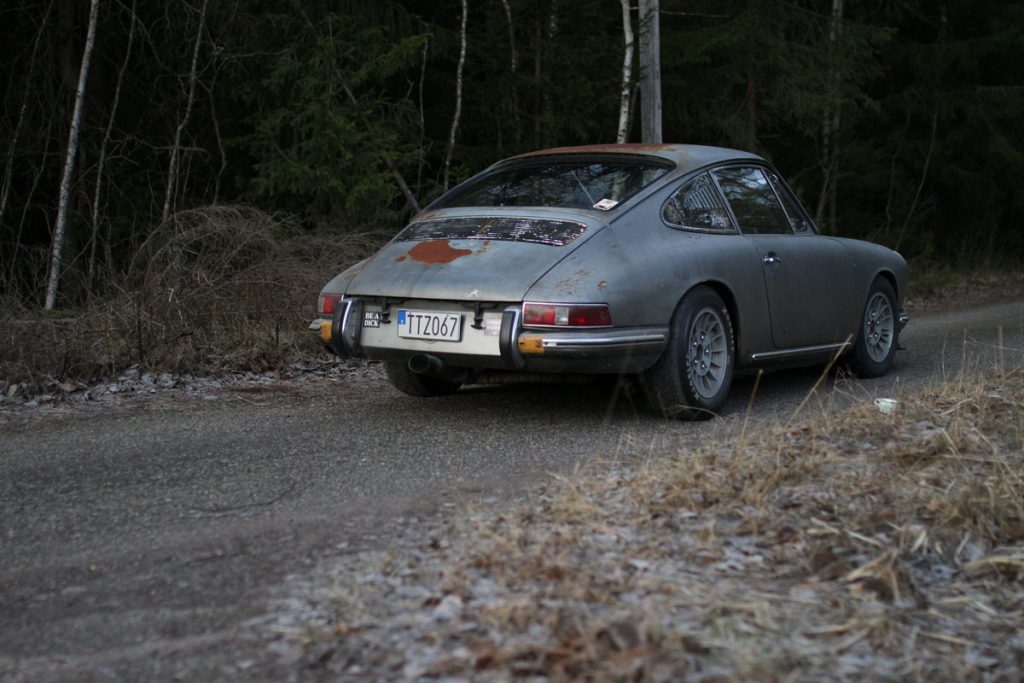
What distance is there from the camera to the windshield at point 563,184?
6.39 meters

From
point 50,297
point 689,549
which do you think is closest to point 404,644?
point 689,549

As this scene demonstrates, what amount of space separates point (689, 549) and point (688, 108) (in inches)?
615

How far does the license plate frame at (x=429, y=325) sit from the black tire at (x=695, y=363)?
1.09m

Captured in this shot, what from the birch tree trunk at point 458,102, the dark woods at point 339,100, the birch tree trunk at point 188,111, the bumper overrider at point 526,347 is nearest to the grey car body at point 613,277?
the bumper overrider at point 526,347

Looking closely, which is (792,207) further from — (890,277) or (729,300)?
(729,300)

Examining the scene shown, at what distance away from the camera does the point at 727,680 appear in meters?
2.76

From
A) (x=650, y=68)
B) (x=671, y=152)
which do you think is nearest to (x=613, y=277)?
(x=671, y=152)

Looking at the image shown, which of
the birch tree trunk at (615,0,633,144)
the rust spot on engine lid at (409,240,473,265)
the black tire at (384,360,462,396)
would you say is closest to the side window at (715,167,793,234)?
the rust spot on engine lid at (409,240,473,265)

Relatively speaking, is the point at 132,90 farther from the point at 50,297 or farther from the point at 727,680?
the point at 727,680

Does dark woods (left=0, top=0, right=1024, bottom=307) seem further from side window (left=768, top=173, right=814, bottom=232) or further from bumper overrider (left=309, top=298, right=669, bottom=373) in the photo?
side window (left=768, top=173, right=814, bottom=232)

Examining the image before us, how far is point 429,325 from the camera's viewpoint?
5938 millimetres

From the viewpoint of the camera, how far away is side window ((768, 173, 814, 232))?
7523 millimetres

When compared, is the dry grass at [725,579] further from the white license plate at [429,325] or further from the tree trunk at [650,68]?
the tree trunk at [650,68]

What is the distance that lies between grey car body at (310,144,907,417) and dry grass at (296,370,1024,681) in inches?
40.7
